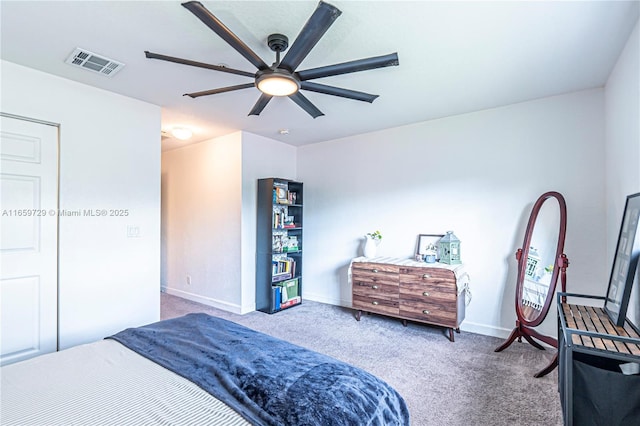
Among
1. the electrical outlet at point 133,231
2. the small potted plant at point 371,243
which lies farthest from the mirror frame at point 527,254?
the electrical outlet at point 133,231

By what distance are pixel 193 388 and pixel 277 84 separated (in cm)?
169

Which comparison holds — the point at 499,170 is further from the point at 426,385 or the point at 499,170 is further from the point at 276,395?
the point at 276,395

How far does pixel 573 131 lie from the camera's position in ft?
9.64

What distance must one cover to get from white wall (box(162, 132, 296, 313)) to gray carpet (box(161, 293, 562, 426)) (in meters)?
0.53

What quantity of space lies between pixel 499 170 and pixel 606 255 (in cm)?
120

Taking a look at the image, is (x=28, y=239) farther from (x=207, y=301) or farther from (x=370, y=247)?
(x=370, y=247)

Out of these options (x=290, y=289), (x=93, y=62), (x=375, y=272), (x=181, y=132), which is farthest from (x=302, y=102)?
(x=290, y=289)

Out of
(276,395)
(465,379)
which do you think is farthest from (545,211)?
(276,395)

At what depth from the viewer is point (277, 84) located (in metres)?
1.91

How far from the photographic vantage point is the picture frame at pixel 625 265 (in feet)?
5.11

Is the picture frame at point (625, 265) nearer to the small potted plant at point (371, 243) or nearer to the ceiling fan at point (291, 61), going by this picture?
the ceiling fan at point (291, 61)

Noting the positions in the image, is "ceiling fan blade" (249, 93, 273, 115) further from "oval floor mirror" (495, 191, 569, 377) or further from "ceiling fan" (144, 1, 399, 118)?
"oval floor mirror" (495, 191, 569, 377)

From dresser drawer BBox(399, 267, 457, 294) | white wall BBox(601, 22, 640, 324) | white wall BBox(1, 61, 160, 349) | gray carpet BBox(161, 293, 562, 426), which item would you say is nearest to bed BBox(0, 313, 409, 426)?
gray carpet BBox(161, 293, 562, 426)

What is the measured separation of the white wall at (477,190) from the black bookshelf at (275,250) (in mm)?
440
